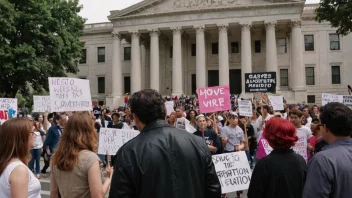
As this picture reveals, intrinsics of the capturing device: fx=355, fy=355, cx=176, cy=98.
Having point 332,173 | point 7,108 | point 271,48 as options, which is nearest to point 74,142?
point 332,173

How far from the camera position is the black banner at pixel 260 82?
15.8 metres

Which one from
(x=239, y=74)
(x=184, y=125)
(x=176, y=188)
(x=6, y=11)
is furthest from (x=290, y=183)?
(x=239, y=74)

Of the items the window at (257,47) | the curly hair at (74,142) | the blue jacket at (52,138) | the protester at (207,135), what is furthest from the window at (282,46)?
the curly hair at (74,142)

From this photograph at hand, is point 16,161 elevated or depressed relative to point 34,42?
depressed

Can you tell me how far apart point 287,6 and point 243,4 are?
467cm

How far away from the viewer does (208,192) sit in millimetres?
2973

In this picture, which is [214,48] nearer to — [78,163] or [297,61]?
[297,61]

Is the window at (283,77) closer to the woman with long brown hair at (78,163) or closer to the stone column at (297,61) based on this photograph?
the stone column at (297,61)

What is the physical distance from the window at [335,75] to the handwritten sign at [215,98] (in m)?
37.5

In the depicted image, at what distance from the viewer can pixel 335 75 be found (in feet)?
143

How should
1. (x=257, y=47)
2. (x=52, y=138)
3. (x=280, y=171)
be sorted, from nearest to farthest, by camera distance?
(x=280, y=171) → (x=52, y=138) → (x=257, y=47)

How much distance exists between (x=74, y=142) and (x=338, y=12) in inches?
836

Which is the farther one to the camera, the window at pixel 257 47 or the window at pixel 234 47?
the window at pixel 234 47

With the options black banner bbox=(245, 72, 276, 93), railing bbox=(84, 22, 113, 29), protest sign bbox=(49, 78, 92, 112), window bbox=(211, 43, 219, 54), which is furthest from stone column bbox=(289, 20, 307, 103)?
protest sign bbox=(49, 78, 92, 112)
